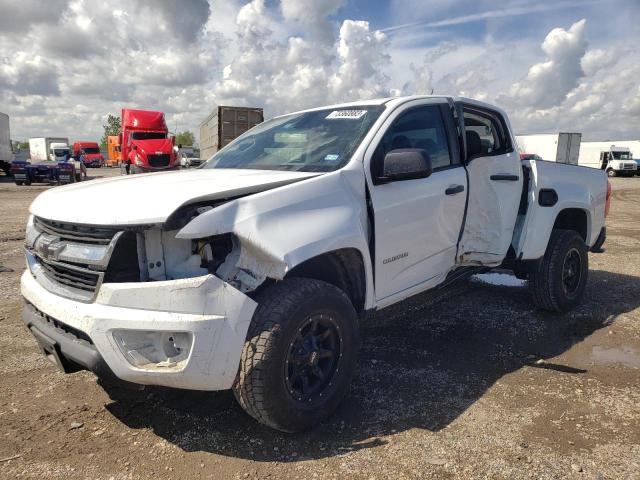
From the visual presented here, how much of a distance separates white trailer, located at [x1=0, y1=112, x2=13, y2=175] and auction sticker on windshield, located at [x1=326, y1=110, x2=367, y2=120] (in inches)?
1301

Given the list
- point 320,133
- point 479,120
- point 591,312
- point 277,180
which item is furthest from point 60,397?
point 591,312

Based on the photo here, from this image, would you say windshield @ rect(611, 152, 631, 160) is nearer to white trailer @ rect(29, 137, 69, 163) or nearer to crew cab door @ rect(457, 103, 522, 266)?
crew cab door @ rect(457, 103, 522, 266)

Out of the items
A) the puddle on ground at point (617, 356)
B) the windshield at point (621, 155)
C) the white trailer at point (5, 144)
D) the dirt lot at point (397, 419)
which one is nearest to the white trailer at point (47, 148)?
the white trailer at point (5, 144)

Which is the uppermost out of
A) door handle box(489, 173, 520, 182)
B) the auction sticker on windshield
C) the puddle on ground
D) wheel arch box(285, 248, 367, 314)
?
the auction sticker on windshield

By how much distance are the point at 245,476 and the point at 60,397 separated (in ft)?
5.05

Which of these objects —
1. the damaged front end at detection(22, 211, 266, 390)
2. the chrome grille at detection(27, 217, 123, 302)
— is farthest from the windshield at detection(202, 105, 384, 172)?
the chrome grille at detection(27, 217, 123, 302)

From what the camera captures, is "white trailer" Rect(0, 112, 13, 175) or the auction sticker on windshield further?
"white trailer" Rect(0, 112, 13, 175)

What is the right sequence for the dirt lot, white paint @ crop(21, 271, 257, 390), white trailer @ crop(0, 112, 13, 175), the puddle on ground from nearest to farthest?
1. white paint @ crop(21, 271, 257, 390)
2. the dirt lot
3. the puddle on ground
4. white trailer @ crop(0, 112, 13, 175)

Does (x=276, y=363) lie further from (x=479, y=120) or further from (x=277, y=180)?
(x=479, y=120)

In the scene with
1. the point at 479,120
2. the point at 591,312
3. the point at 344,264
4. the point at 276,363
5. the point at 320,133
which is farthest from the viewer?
the point at 591,312

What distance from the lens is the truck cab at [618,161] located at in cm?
4009

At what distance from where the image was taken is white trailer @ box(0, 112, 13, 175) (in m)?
30.4

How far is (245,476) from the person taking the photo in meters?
2.48

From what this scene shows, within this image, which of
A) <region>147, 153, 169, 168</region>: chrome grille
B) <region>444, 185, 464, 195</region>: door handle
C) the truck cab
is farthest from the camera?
the truck cab
